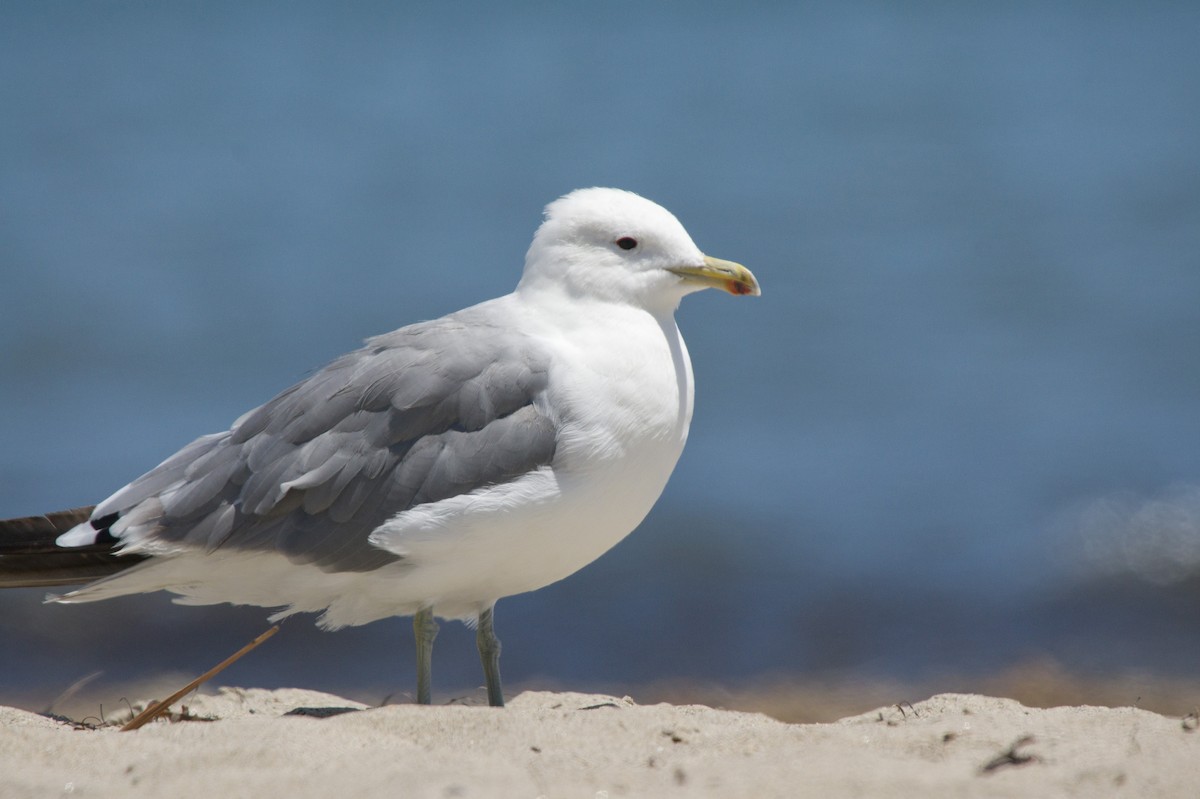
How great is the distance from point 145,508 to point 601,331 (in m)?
1.89

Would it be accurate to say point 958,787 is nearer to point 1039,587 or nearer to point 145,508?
point 145,508

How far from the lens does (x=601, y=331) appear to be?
5230 mm

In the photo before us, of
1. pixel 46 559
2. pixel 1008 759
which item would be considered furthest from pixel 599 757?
pixel 46 559

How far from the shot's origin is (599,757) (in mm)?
3664

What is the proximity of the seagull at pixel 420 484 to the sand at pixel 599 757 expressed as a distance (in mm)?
927

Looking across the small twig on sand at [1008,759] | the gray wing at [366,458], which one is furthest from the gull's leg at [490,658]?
the small twig on sand at [1008,759]

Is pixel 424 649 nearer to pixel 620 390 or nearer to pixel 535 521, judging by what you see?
pixel 535 521

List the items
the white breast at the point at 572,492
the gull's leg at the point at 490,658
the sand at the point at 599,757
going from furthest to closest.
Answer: the gull's leg at the point at 490,658
the white breast at the point at 572,492
the sand at the point at 599,757

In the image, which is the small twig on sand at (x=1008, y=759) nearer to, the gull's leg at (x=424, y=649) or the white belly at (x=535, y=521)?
the white belly at (x=535, y=521)

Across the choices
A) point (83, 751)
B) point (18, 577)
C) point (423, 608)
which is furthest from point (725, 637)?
point (83, 751)

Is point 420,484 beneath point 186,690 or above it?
above

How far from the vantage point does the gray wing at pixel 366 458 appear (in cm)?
494

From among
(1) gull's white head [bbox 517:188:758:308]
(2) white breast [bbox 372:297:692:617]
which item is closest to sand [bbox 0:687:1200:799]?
(2) white breast [bbox 372:297:692:617]

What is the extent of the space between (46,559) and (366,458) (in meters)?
1.35
